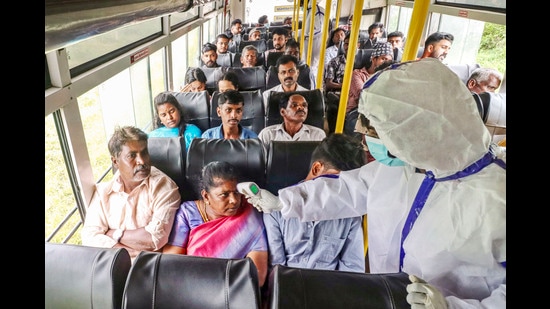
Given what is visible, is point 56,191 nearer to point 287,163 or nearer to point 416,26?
point 287,163

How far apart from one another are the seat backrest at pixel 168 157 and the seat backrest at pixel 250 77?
2469 millimetres

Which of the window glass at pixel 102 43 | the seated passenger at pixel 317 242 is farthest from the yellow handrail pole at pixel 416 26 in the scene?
the window glass at pixel 102 43

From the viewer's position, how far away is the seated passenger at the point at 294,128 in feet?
9.52

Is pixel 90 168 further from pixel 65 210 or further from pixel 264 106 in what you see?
pixel 264 106

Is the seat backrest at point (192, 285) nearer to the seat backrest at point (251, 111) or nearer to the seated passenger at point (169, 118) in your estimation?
the seated passenger at point (169, 118)

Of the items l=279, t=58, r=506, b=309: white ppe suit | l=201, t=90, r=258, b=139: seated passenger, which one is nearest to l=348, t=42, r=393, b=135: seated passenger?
l=201, t=90, r=258, b=139: seated passenger

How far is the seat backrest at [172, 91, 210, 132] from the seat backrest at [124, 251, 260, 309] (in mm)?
2631

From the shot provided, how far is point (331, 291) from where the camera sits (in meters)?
0.84

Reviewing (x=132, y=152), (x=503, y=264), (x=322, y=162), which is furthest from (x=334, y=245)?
(x=132, y=152)

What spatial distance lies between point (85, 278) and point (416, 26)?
1.67m

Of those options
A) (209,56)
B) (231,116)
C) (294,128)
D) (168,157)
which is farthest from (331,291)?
(209,56)

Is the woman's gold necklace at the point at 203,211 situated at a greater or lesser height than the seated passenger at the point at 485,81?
lesser

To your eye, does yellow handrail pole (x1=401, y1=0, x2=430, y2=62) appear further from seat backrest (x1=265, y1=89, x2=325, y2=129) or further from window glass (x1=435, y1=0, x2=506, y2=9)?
window glass (x1=435, y1=0, x2=506, y2=9)

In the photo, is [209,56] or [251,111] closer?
[251,111]
